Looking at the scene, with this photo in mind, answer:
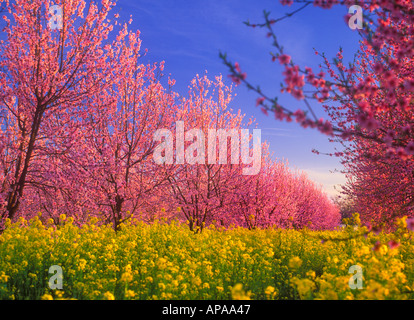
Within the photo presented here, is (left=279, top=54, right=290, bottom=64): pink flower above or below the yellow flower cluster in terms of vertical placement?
above

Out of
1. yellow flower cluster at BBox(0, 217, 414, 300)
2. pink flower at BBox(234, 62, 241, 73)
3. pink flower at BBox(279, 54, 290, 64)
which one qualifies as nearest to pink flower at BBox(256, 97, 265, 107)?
pink flower at BBox(234, 62, 241, 73)

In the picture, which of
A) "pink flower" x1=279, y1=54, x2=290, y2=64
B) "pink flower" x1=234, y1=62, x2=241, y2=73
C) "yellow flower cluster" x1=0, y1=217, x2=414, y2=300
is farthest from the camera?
"yellow flower cluster" x1=0, y1=217, x2=414, y2=300

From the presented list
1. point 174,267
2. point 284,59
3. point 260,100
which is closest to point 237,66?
point 260,100

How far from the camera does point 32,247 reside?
8.13m

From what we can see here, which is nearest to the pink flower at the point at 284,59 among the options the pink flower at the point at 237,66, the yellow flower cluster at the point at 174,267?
the pink flower at the point at 237,66

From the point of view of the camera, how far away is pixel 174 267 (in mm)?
6035

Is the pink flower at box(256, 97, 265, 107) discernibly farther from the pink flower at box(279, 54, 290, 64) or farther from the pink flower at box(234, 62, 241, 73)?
the pink flower at box(279, 54, 290, 64)

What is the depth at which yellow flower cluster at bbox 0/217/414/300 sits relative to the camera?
553 cm

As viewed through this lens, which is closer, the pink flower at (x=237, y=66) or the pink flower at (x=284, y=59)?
the pink flower at (x=237, y=66)

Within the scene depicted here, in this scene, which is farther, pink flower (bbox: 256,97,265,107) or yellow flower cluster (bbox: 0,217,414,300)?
yellow flower cluster (bbox: 0,217,414,300)

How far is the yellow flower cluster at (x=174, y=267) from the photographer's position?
18.1ft

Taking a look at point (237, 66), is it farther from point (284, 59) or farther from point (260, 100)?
point (284, 59)

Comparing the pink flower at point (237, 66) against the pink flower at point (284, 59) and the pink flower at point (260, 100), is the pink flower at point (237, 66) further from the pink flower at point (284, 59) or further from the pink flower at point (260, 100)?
the pink flower at point (284, 59)
